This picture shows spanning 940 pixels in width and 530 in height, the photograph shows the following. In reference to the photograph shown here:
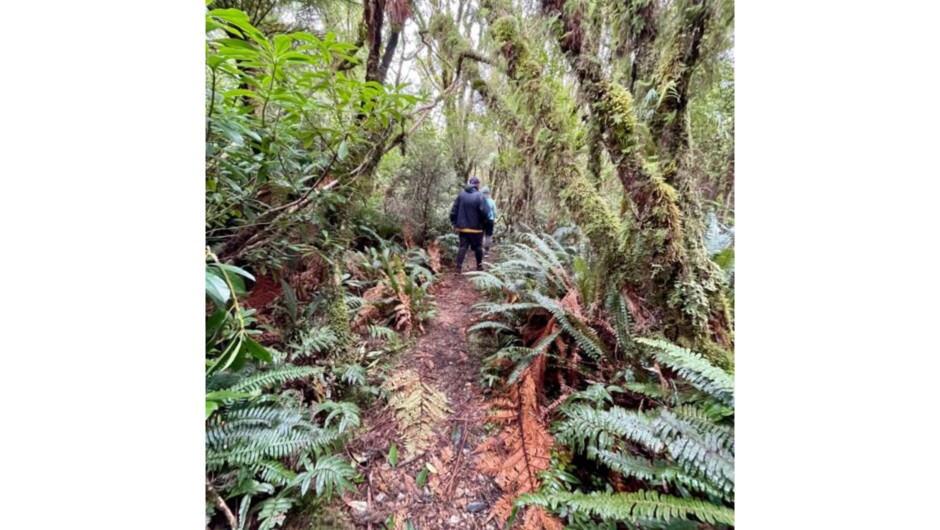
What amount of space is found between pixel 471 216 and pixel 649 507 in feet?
10.0

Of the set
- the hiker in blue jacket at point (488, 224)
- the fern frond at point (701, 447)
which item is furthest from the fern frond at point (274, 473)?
the hiker in blue jacket at point (488, 224)

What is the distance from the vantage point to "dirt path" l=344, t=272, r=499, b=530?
3.35 ft

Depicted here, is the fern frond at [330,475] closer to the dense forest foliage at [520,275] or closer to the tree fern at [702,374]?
the dense forest foliage at [520,275]

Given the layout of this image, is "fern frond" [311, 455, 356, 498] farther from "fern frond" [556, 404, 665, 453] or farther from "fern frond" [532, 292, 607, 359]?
"fern frond" [532, 292, 607, 359]

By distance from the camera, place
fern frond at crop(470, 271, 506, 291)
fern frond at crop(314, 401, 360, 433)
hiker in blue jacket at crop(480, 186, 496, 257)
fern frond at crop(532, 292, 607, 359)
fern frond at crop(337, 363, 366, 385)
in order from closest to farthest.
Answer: fern frond at crop(314, 401, 360, 433) < fern frond at crop(532, 292, 607, 359) < fern frond at crop(337, 363, 366, 385) < fern frond at crop(470, 271, 506, 291) < hiker in blue jacket at crop(480, 186, 496, 257)

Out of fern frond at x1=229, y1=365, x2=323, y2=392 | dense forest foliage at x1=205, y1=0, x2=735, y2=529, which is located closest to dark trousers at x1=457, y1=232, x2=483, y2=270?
dense forest foliage at x1=205, y1=0, x2=735, y2=529

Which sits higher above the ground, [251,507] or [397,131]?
[397,131]

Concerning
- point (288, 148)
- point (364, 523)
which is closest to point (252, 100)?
point (288, 148)

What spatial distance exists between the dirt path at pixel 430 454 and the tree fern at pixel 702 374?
85 cm

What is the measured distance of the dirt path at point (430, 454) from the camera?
3.35ft

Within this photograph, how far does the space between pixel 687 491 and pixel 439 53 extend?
3173 mm
